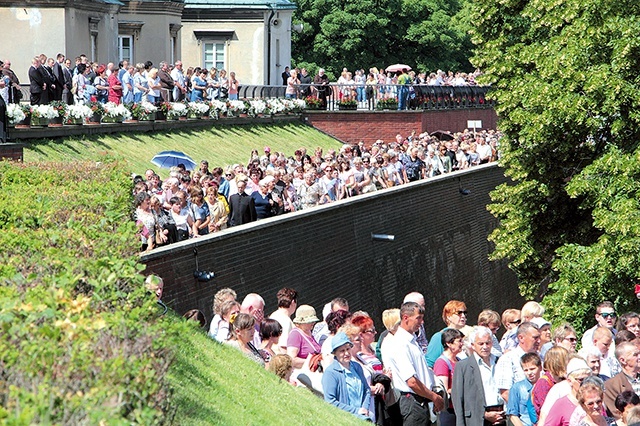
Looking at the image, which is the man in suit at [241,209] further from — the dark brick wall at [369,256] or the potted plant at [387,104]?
the potted plant at [387,104]

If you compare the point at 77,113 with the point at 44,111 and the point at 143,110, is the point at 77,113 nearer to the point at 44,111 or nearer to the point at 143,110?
the point at 44,111

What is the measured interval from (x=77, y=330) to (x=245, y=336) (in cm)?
579

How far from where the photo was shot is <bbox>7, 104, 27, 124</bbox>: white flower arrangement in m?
28.0

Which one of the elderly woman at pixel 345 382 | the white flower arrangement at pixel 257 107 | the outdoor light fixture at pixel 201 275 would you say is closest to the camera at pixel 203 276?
the outdoor light fixture at pixel 201 275

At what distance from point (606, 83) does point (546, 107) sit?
129 centimetres

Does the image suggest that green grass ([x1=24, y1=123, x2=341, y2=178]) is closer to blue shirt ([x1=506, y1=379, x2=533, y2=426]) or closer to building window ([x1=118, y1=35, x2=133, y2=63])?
building window ([x1=118, y1=35, x2=133, y2=63])

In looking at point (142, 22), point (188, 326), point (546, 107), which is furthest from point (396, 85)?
point (188, 326)

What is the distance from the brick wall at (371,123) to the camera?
48.8 metres

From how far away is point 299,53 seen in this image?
8144cm

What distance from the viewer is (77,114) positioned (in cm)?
3127

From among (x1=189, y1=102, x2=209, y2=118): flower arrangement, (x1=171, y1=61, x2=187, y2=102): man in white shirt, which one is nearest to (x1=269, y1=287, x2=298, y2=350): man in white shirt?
(x1=189, y1=102, x2=209, y2=118): flower arrangement

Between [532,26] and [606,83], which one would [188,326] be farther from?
[532,26]

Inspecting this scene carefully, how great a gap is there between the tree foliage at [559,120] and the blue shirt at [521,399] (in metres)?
10.9

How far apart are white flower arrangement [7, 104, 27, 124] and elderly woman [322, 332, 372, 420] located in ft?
57.7
